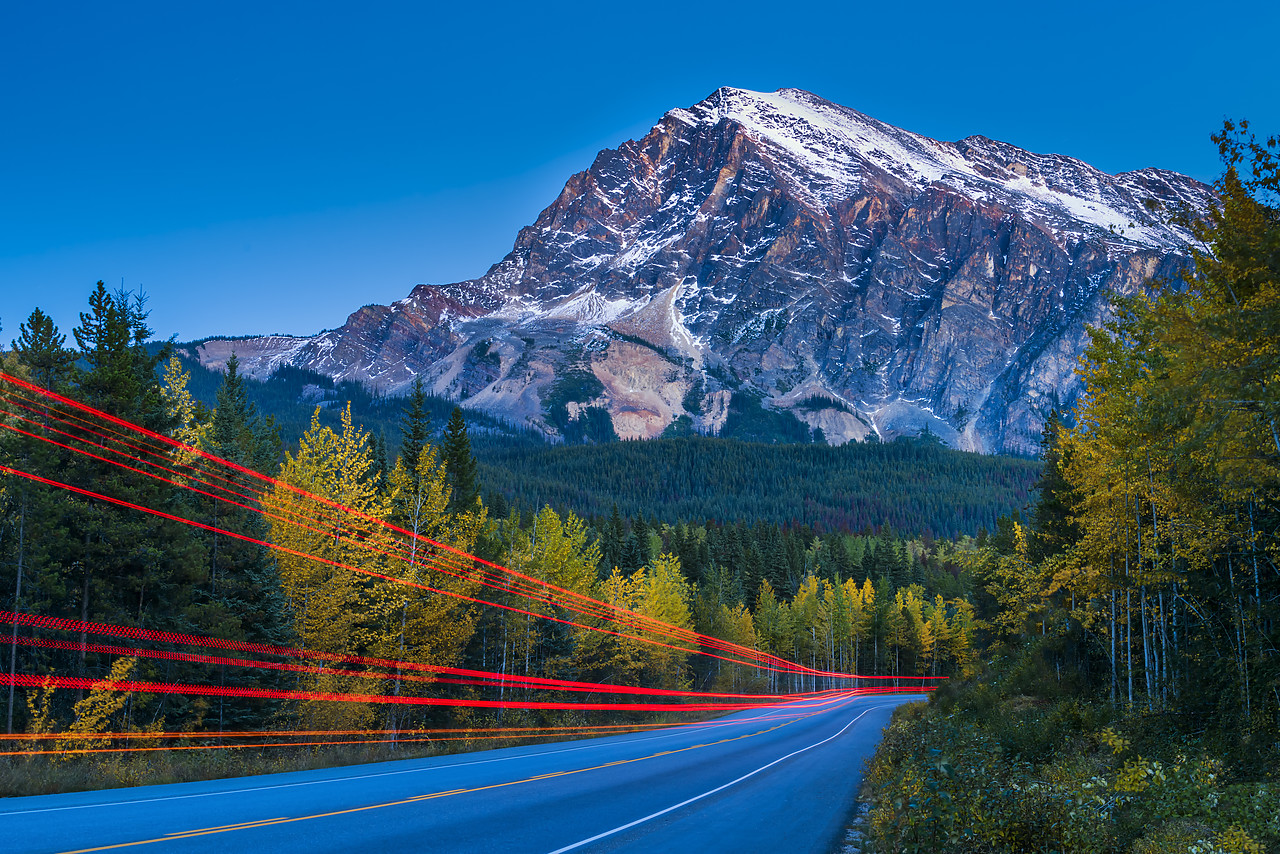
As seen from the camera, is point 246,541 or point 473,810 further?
point 246,541

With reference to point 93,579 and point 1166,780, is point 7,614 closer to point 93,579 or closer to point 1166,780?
point 93,579

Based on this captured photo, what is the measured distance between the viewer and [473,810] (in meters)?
11.9

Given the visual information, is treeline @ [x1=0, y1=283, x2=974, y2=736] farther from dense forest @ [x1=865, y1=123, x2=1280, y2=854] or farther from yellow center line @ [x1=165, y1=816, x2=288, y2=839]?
dense forest @ [x1=865, y1=123, x2=1280, y2=854]

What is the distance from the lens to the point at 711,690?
6694 cm

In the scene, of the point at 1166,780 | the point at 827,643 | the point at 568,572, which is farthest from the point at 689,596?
the point at 1166,780

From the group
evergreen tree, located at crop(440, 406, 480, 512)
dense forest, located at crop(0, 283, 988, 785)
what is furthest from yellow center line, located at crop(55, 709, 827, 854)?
evergreen tree, located at crop(440, 406, 480, 512)

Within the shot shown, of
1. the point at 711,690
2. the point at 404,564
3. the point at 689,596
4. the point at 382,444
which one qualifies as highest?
the point at 382,444

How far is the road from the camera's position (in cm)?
940

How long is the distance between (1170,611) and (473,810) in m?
20.6

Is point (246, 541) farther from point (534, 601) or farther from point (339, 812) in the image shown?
point (339, 812)

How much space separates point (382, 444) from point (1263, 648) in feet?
160

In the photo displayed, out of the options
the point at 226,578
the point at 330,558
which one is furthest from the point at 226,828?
the point at 226,578

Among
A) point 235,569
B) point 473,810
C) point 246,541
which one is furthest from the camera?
point 235,569

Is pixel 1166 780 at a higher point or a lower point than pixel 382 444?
lower
